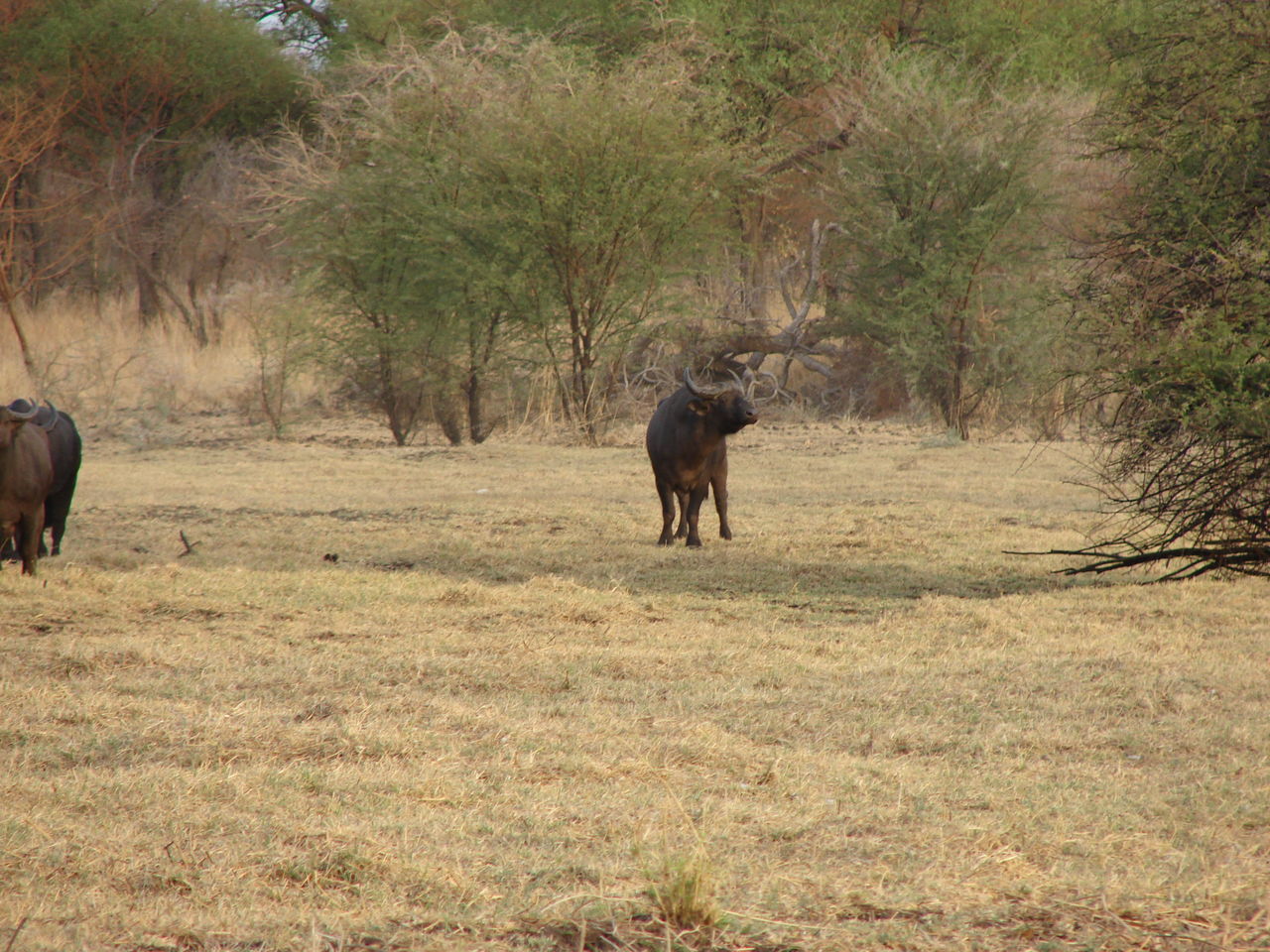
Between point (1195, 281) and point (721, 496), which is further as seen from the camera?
point (721, 496)

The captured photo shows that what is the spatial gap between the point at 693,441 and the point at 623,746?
5335 mm

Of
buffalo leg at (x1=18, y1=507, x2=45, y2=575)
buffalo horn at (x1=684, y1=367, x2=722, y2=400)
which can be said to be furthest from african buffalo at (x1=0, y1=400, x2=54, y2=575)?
buffalo horn at (x1=684, y1=367, x2=722, y2=400)

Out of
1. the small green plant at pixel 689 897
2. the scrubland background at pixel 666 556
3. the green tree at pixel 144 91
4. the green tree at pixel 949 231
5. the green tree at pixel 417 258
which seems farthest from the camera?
the green tree at pixel 144 91

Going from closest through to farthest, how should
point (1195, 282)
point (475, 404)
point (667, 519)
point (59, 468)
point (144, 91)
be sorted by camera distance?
point (1195, 282), point (59, 468), point (667, 519), point (475, 404), point (144, 91)

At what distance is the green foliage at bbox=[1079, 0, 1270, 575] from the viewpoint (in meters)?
7.23

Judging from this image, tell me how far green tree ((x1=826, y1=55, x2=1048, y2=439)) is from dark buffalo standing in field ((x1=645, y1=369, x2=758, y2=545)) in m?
10.4

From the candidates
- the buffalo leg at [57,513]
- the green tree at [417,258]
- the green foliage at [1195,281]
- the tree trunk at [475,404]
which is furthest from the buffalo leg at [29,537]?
the tree trunk at [475,404]

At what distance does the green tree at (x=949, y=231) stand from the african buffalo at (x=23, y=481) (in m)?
13.9

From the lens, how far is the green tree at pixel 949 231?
1964cm

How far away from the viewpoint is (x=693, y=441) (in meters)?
10.1

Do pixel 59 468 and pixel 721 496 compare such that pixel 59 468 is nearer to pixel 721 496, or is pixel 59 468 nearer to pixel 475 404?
pixel 721 496

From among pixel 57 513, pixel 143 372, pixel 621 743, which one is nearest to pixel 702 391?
pixel 57 513

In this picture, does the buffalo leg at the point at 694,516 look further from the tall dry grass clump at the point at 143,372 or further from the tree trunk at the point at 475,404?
the tall dry grass clump at the point at 143,372

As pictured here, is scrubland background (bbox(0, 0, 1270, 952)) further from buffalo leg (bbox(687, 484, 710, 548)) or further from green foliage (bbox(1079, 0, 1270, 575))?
buffalo leg (bbox(687, 484, 710, 548))
